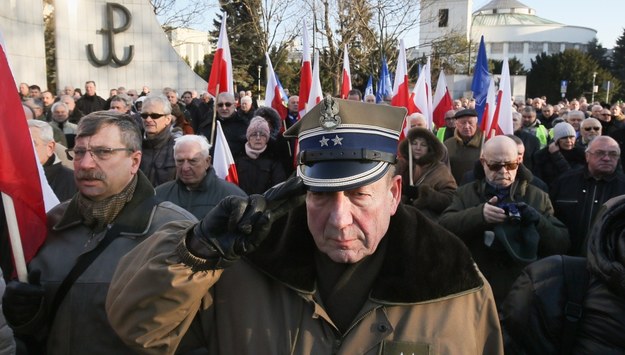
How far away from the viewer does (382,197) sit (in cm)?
185

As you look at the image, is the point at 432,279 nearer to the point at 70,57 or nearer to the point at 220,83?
the point at 220,83

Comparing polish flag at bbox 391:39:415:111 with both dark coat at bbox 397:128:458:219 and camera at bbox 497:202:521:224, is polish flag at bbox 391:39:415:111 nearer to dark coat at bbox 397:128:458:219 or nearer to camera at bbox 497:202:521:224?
dark coat at bbox 397:128:458:219

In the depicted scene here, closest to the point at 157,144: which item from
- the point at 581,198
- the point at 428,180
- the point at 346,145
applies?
the point at 428,180

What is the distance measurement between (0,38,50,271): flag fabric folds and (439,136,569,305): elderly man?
2.62 metres

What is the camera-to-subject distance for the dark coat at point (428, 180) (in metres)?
4.96

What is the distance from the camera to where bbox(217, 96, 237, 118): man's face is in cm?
823

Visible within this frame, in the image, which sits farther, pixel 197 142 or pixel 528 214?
pixel 197 142

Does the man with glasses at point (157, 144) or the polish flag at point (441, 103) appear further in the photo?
the polish flag at point (441, 103)

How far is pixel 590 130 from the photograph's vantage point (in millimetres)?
7465

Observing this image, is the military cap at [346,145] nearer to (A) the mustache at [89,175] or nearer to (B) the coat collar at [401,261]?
(B) the coat collar at [401,261]

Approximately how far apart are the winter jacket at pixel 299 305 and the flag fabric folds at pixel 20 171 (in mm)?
1072

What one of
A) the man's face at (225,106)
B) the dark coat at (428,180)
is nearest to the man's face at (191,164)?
the dark coat at (428,180)

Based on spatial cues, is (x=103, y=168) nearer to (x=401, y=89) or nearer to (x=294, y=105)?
(x=401, y=89)

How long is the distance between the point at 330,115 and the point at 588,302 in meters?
1.23
